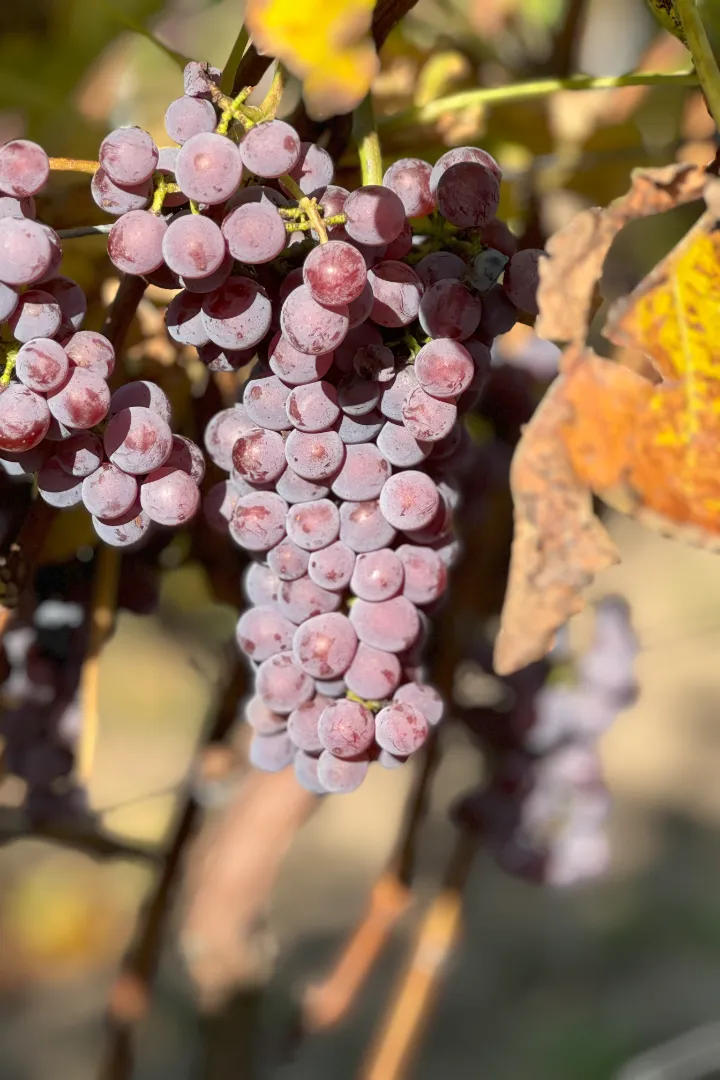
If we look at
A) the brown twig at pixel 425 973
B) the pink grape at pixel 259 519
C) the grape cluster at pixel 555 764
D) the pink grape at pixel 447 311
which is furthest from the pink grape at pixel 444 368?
the brown twig at pixel 425 973

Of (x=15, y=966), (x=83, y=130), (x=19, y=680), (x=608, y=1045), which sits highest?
(x=83, y=130)

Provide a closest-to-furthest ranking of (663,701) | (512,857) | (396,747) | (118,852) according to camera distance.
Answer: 1. (396,747)
2. (118,852)
3. (512,857)
4. (663,701)

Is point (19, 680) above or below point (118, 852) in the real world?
above

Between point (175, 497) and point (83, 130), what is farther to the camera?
point (83, 130)

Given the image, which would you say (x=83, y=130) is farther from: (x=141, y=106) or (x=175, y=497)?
(x=175, y=497)

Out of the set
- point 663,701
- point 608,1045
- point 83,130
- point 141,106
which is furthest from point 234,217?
point 663,701

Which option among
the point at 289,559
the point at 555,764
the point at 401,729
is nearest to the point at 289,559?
the point at 289,559

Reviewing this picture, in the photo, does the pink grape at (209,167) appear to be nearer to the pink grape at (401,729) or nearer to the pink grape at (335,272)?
the pink grape at (335,272)

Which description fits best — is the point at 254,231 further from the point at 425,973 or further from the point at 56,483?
the point at 425,973
